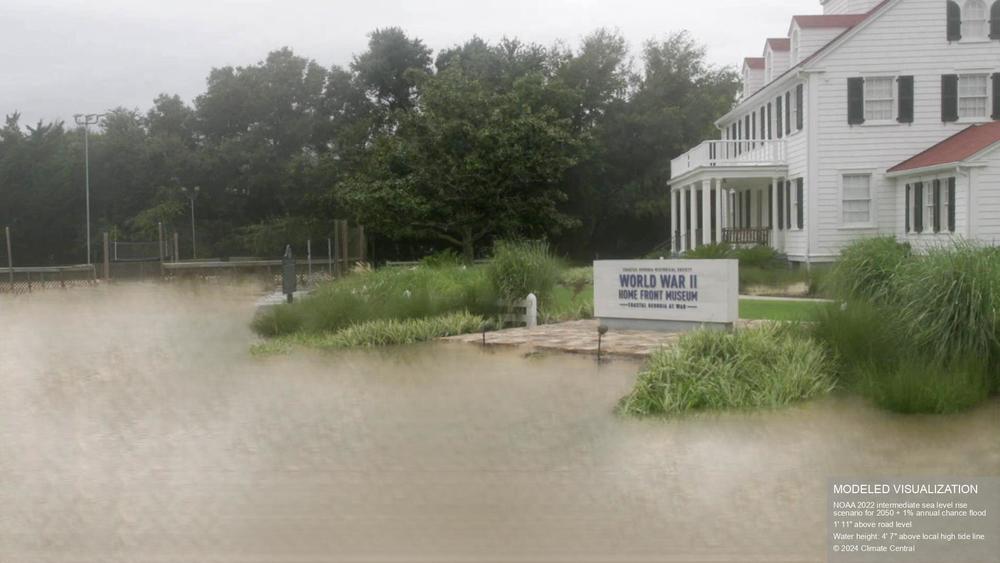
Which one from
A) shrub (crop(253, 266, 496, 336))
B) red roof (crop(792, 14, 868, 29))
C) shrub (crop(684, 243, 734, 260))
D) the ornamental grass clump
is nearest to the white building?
red roof (crop(792, 14, 868, 29))

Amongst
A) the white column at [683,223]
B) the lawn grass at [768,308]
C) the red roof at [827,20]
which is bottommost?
the lawn grass at [768,308]

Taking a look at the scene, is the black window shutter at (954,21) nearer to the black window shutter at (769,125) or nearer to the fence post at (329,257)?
the black window shutter at (769,125)

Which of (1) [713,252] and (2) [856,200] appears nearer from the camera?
(1) [713,252]

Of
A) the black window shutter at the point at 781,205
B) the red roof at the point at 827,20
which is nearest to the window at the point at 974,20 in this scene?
the red roof at the point at 827,20

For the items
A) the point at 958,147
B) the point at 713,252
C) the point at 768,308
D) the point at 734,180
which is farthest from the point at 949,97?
the point at 768,308

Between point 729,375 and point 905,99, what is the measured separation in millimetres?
22420

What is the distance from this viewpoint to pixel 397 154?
42125mm

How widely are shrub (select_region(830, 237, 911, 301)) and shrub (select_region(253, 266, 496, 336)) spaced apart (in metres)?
6.66

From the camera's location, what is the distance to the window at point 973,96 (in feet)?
100

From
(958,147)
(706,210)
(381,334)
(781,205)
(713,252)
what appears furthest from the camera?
(781,205)

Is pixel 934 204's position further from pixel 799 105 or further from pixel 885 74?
pixel 799 105

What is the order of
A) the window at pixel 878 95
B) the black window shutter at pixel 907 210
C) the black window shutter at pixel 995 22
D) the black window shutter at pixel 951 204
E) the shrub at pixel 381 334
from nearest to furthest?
the shrub at pixel 381 334 → the black window shutter at pixel 951 204 → the black window shutter at pixel 907 210 → the black window shutter at pixel 995 22 → the window at pixel 878 95

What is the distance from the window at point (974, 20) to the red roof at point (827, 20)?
124 inches

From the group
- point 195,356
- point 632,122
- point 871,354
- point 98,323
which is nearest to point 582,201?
point 632,122
